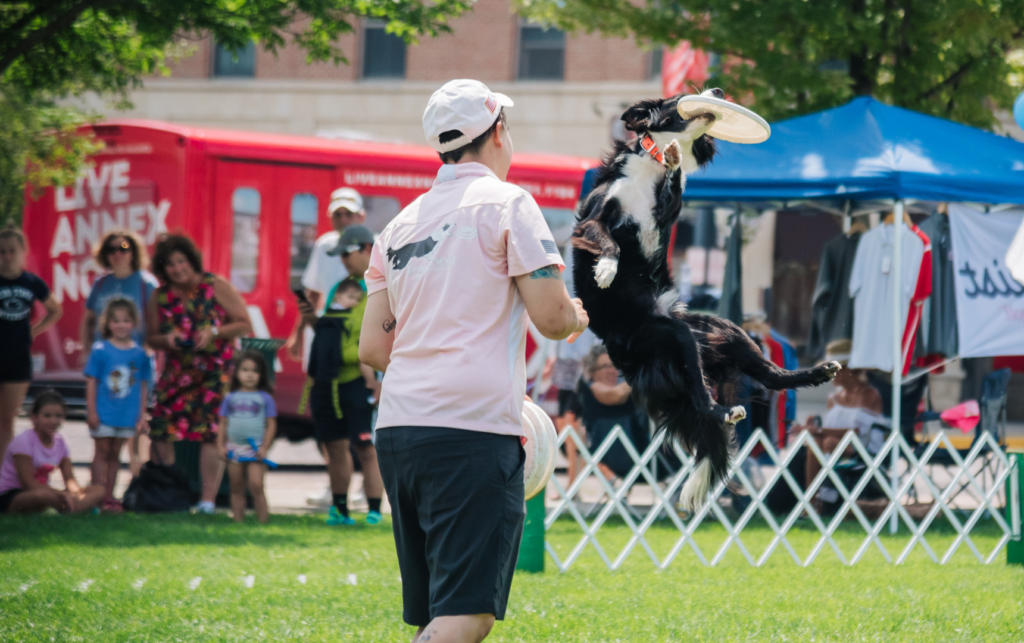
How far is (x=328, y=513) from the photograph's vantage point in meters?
7.28

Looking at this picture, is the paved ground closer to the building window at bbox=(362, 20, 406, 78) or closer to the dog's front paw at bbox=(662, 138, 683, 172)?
the dog's front paw at bbox=(662, 138, 683, 172)

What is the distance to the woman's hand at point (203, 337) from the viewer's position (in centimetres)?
695

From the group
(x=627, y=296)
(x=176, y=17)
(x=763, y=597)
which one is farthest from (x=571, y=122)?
(x=627, y=296)

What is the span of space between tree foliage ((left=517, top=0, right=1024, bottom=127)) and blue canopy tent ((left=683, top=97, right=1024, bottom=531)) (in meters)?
1.77

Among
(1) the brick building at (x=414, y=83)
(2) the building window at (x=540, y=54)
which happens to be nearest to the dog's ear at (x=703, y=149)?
(1) the brick building at (x=414, y=83)

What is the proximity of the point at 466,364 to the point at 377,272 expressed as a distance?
42cm

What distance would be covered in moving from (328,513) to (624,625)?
11.3 feet

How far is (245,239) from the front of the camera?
9969 millimetres

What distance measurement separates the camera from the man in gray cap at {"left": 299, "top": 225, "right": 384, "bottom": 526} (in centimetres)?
677

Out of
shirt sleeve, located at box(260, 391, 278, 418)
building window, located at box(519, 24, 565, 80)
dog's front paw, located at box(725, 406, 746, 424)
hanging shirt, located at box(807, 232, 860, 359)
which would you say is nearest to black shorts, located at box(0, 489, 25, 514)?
shirt sleeve, located at box(260, 391, 278, 418)

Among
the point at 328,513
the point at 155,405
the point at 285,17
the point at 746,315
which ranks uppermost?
the point at 285,17

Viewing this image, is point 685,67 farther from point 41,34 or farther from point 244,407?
point 41,34

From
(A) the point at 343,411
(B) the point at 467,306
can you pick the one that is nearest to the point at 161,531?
(A) the point at 343,411

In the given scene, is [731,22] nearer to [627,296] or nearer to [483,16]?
[627,296]
